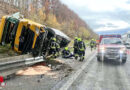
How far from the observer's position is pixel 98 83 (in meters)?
4.48

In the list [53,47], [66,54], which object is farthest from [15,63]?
[66,54]

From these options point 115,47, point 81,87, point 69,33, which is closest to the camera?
point 81,87

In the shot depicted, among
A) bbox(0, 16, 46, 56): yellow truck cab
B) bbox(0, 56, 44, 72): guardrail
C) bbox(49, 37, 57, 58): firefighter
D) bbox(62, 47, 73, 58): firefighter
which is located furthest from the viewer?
bbox(62, 47, 73, 58): firefighter

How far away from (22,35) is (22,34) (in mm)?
42

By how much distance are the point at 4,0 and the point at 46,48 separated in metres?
17.5

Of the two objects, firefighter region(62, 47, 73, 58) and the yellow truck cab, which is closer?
the yellow truck cab

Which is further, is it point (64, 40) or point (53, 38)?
point (64, 40)

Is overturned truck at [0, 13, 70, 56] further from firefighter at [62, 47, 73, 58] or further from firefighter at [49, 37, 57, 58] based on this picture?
firefighter at [62, 47, 73, 58]

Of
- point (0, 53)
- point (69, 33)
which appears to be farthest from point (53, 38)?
point (69, 33)

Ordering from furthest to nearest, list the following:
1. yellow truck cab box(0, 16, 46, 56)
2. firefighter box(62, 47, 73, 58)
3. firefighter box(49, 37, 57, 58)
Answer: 1. firefighter box(62, 47, 73, 58)
2. firefighter box(49, 37, 57, 58)
3. yellow truck cab box(0, 16, 46, 56)

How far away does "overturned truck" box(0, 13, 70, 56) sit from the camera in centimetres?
601

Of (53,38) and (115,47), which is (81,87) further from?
(115,47)

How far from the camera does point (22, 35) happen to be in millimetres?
6160

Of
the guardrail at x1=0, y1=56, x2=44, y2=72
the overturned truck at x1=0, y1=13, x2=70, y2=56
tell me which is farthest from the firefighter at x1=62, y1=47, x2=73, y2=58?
the guardrail at x1=0, y1=56, x2=44, y2=72
